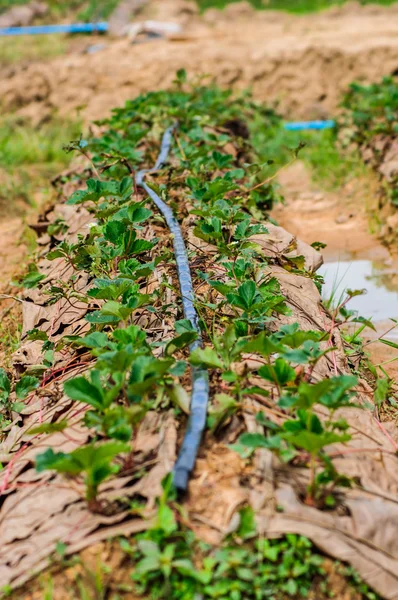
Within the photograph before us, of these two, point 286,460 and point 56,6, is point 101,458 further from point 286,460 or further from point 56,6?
point 56,6

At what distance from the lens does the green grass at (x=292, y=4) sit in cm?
1373

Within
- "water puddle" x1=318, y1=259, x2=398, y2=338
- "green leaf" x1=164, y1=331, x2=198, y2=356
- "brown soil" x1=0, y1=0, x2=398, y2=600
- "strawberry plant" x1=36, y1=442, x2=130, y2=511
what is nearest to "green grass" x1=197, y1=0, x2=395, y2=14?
"brown soil" x1=0, y1=0, x2=398, y2=600

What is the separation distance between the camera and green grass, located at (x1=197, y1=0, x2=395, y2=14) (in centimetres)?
1373

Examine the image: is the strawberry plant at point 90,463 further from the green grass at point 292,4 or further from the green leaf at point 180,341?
the green grass at point 292,4

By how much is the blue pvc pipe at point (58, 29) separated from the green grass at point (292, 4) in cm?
347

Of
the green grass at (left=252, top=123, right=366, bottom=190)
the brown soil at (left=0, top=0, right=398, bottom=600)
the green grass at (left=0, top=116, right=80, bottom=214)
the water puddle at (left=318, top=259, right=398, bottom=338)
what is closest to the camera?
the water puddle at (left=318, top=259, right=398, bottom=338)

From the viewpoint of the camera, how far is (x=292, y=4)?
14.7m

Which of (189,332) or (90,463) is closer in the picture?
(90,463)

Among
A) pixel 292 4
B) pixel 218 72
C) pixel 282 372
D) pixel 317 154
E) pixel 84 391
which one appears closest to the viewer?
pixel 84 391

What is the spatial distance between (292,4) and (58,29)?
5.42 metres

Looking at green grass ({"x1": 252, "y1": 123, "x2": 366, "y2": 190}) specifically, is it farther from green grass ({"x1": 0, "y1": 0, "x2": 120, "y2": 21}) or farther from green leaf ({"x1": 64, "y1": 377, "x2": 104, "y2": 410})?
green grass ({"x1": 0, "y1": 0, "x2": 120, "y2": 21})

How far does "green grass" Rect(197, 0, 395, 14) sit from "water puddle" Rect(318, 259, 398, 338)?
1061cm

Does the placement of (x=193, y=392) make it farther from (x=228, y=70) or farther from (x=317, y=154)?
(x=228, y=70)

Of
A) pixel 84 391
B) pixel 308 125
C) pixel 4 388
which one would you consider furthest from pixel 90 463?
pixel 308 125
